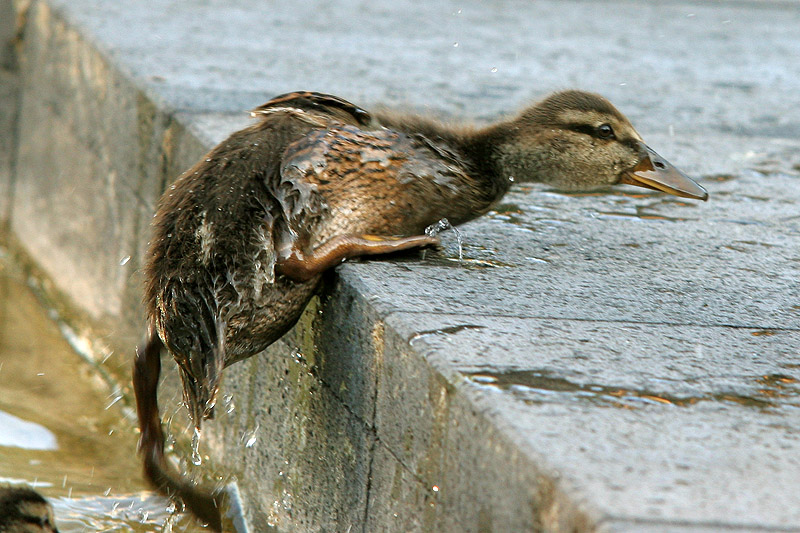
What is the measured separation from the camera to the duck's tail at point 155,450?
3.91m

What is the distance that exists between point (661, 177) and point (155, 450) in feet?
6.81

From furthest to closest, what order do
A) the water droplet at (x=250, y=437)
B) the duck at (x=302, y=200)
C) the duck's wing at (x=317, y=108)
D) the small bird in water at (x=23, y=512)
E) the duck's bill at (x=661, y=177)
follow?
the water droplet at (x=250, y=437) < the duck's bill at (x=661, y=177) < the duck's wing at (x=317, y=108) < the duck at (x=302, y=200) < the small bird in water at (x=23, y=512)

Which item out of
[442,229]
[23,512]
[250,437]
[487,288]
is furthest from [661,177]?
[23,512]

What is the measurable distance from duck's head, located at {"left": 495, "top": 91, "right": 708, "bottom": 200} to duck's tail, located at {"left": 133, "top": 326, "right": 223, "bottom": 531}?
146cm

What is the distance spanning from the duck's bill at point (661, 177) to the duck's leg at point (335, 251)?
901 millimetres

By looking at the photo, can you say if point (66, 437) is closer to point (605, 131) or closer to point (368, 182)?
point (368, 182)

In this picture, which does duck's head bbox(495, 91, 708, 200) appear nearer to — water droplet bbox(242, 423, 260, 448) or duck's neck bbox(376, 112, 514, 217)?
duck's neck bbox(376, 112, 514, 217)

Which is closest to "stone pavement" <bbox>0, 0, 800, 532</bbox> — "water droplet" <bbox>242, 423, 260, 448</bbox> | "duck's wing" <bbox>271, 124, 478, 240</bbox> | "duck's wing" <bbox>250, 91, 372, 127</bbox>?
"water droplet" <bbox>242, 423, 260, 448</bbox>

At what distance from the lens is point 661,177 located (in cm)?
439

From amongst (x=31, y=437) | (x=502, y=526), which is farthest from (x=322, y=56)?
(x=502, y=526)

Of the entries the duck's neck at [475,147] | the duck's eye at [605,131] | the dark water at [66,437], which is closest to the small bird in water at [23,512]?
the dark water at [66,437]

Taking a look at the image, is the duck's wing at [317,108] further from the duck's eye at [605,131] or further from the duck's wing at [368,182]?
the duck's eye at [605,131]

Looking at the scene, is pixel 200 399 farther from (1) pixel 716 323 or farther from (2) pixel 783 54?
(2) pixel 783 54

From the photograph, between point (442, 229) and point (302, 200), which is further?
point (442, 229)
